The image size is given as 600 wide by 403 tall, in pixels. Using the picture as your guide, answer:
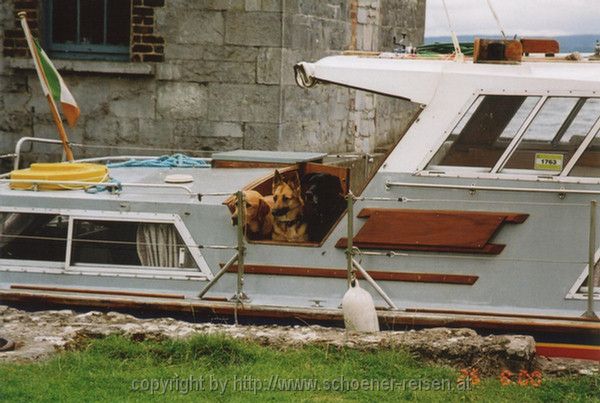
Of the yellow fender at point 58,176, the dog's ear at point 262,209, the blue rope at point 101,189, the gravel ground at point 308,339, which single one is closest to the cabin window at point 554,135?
the gravel ground at point 308,339

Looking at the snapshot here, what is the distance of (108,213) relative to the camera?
747cm

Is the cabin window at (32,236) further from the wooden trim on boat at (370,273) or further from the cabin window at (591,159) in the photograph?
the cabin window at (591,159)

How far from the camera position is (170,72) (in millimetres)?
11586

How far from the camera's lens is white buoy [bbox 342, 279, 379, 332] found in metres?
6.52

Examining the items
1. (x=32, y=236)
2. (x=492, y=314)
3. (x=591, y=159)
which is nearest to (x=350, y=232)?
(x=492, y=314)

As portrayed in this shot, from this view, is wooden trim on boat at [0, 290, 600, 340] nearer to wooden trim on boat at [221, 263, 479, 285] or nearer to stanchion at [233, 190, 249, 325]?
stanchion at [233, 190, 249, 325]

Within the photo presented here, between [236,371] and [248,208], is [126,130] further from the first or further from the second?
[236,371]

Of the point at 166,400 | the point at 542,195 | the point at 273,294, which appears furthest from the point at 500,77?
the point at 166,400

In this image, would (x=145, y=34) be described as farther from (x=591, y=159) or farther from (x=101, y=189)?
(x=591, y=159)

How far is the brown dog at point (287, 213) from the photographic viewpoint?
7.34 meters

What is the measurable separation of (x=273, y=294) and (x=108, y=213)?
1.39 meters

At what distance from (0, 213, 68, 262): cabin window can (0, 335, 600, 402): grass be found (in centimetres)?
188

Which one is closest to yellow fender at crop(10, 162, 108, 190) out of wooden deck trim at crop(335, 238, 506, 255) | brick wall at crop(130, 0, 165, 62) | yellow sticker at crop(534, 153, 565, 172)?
wooden deck trim at crop(335, 238, 506, 255)

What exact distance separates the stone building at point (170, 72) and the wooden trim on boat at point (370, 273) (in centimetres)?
389
